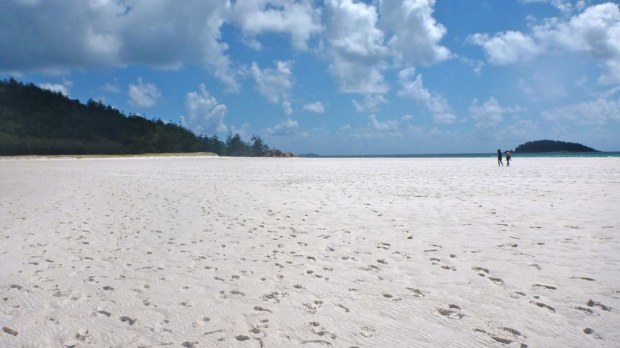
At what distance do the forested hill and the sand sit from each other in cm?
10320

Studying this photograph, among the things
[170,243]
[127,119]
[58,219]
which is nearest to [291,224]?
[170,243]

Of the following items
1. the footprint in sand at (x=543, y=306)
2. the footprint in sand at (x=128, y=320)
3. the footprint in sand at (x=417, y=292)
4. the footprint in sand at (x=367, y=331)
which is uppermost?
the footprint in sand at (x=543, y=306)

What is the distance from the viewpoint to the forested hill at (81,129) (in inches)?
4168

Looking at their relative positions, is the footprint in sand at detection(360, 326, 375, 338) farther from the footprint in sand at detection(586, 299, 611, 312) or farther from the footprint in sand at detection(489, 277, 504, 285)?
the footprint in sand at detection(586, 299, 611, 312)

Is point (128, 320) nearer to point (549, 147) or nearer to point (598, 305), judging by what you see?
point (598, 305)

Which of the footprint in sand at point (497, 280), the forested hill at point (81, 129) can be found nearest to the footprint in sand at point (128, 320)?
the footprint in sand at point (497, 280)

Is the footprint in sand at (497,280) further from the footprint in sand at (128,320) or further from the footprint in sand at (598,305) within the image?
the footprint in sand at (128,320)

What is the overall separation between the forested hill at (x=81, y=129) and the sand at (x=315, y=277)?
339 feet

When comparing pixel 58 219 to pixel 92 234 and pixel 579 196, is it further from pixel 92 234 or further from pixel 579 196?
pixel 579 196

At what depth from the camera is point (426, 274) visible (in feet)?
22.4

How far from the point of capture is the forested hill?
347ft

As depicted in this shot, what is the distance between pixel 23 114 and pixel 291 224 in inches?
5847

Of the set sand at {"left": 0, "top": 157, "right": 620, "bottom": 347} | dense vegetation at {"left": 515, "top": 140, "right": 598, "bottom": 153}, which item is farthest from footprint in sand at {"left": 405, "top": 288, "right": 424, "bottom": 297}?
dense vegetation at {"left": 515, "top": 140, "right": 598, "bottom": 153}

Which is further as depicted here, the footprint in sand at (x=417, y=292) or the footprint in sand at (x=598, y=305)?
the footprint in sand at (x=417, y=292)
